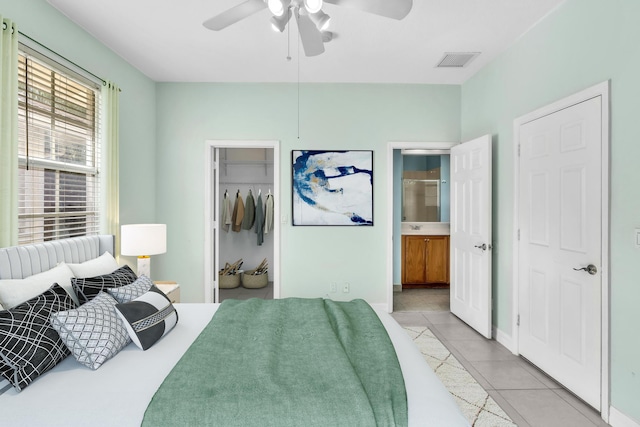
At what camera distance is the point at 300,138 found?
3998 millimetres

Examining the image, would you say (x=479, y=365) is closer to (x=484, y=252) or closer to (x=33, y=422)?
(x=484, y=252)

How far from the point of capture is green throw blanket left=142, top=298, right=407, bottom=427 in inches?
46.0

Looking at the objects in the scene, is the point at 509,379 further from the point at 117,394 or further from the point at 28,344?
the point at 28,344

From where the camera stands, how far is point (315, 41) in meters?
2.15

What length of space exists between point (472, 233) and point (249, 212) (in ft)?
10.3

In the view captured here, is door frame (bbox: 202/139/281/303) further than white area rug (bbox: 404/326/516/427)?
Yes

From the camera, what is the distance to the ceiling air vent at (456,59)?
10.7 ft

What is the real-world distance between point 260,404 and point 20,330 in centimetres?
109

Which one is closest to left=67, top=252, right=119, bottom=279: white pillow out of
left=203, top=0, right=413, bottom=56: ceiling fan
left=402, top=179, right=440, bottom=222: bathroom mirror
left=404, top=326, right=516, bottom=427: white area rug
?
left=203, top=0, right=413, bottom=56: ceiling fan

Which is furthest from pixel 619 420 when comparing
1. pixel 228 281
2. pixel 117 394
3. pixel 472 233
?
pixel 228 281

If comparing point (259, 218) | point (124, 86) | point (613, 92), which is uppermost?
point (124, 86)

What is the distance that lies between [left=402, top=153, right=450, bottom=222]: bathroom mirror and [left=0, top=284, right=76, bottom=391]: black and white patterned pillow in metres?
4.67

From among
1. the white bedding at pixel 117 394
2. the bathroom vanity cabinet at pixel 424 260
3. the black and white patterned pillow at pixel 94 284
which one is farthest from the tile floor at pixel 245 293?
the white bedding at pixel 117 394

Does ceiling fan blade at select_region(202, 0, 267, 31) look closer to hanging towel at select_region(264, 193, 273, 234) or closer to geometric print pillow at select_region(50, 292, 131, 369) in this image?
geometric print pillow at select_region(50, 292, 131, 369)
